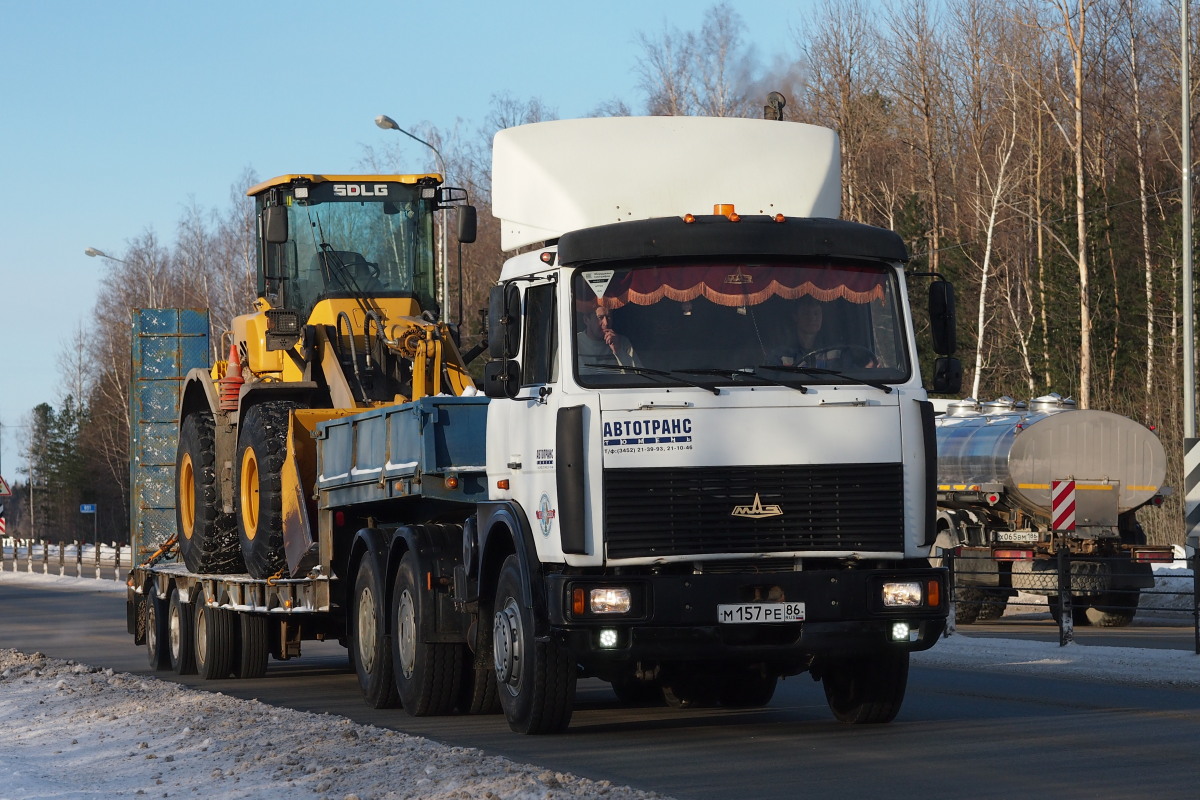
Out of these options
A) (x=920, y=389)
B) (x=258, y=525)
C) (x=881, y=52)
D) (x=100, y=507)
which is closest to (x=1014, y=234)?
(x=881, y=52)

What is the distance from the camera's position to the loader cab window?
10625 mm

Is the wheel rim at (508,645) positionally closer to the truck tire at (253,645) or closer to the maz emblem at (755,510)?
the maz emblem at (755,510)

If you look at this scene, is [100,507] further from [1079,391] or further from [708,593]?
[708,593]

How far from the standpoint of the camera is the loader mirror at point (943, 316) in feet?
35.4

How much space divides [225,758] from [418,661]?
2.37 m

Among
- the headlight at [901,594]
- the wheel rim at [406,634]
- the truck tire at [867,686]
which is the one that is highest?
the headlight at [901,594]

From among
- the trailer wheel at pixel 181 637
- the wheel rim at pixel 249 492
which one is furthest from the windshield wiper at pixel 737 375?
the trailer wheel at pixel 181 637

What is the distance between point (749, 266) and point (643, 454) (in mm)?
1380

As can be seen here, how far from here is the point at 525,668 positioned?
10953 millimetres

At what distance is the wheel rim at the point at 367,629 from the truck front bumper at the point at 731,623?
11.5ft

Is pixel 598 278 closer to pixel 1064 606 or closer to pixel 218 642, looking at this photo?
pixel 218 642

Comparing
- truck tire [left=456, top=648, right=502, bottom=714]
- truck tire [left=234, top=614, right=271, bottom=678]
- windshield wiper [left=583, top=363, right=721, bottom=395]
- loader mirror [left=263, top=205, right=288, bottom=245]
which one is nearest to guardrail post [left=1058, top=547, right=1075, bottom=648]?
truck tire [left=456, top=648, right=502, bottom=714]

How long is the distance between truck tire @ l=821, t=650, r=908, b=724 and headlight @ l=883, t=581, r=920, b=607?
2.35ft

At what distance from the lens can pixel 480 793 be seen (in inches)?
324
